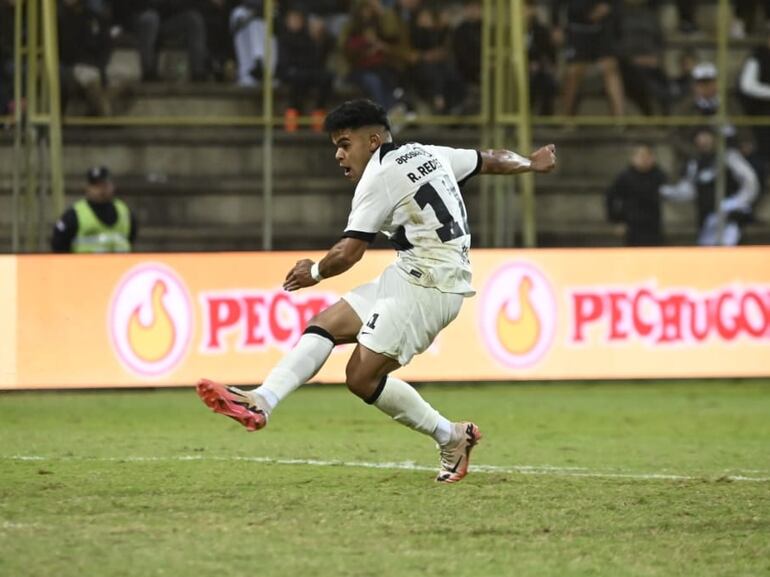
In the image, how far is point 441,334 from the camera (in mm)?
14828

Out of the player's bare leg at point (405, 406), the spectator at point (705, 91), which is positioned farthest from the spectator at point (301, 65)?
the player's bare leg at point (405, 406)

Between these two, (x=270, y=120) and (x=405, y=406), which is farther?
(x=270, y=120)

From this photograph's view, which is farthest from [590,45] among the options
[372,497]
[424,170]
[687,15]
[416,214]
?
[372,497]

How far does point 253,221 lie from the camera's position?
18.0 metres

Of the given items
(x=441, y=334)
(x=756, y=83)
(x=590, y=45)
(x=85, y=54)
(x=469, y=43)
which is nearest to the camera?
(x=441, y=334)

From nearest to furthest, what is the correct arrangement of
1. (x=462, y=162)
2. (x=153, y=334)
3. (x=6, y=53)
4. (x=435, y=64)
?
(x=462, y=162)
(x=153, y=334)
(x=6, y=53)
(x=435, y=64)

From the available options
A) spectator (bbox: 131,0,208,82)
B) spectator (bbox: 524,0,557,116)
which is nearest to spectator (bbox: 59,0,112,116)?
spectator (bbox: 131,0,208,82)

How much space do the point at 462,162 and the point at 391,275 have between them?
32.0 inches

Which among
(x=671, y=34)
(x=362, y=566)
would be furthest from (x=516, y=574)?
(x=671, y=34)

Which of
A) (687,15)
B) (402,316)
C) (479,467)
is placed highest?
(687,15)

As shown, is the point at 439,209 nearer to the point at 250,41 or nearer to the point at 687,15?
the point at 250,41

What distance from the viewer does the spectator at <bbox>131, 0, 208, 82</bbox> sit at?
57.6 feet

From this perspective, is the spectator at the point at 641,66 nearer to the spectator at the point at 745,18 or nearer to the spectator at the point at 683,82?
the spectator at the point at 683,82

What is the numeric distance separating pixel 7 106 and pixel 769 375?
845 cm
